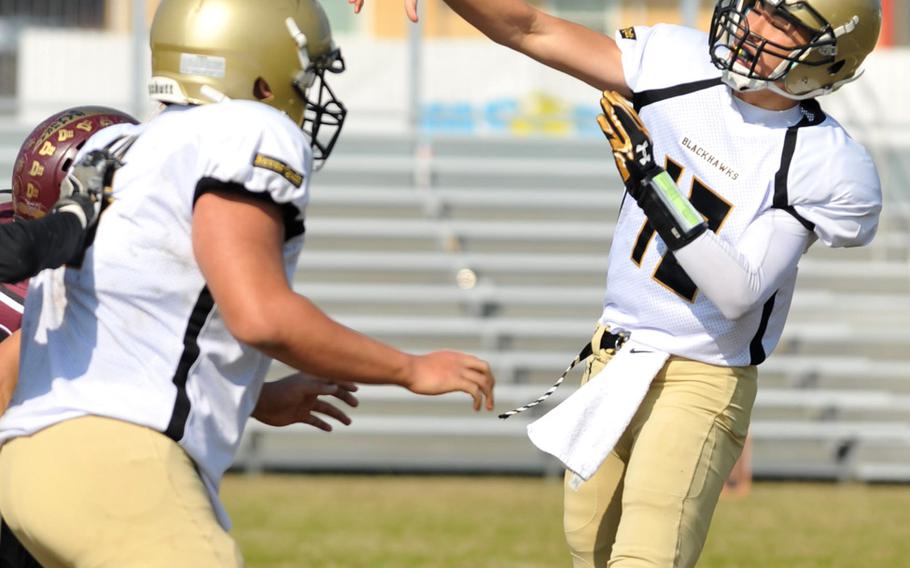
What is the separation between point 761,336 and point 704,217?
12.5 inches

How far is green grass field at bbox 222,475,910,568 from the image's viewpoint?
233 inches

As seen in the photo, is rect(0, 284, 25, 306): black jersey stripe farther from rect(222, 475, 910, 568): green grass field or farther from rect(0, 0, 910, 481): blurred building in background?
rect(0, 0, 910, 481): blurred building in background

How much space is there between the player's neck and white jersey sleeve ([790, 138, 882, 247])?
13cm

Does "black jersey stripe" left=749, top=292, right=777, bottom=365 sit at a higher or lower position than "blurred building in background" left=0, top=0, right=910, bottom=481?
higher

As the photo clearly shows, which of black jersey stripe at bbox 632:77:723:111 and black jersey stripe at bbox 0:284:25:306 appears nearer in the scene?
black jersey stripe at bbox 0:284:25:306

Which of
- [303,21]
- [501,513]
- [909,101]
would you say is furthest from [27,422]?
[909,101]

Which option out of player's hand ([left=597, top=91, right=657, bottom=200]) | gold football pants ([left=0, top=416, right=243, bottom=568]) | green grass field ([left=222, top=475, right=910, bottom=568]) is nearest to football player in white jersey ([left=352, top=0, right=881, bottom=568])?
player's hand ([left=597, top=91, right=657, bottom=200])

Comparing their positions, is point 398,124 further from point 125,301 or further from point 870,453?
point 125,301

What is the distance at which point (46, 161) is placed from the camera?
3297 mm

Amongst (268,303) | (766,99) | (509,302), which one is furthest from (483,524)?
(268,303)

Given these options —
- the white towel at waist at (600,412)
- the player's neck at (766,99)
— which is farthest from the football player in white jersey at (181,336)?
the player's neck at (766,99)

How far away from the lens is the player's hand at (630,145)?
10.4ft

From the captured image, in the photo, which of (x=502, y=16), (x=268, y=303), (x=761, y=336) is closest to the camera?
(x=268, y=303)

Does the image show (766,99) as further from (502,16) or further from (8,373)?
(8,373)
